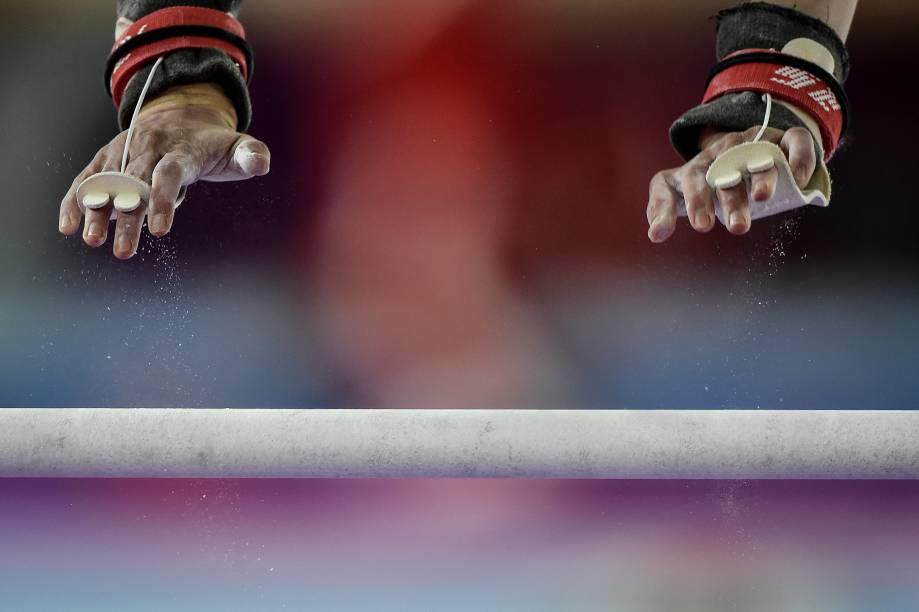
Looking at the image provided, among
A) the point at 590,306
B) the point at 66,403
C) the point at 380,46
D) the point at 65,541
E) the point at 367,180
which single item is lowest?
the point at 65,541

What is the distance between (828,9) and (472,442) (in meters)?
0.63

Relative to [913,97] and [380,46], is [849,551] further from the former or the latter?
[380,46]

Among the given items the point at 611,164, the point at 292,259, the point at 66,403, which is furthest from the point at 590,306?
the point at 66,403

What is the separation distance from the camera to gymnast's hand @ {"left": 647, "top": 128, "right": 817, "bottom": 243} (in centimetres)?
78

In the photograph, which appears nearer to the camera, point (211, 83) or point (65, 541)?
point (211, 83)

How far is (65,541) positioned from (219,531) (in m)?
0.25

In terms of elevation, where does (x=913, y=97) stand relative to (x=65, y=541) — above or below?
above

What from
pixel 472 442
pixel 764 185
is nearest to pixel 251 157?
pixel 472 442

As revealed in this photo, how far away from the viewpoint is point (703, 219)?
2.60ft

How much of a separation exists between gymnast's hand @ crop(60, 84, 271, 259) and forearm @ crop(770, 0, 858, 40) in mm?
601

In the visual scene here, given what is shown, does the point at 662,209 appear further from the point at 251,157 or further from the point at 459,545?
the point at 459,545

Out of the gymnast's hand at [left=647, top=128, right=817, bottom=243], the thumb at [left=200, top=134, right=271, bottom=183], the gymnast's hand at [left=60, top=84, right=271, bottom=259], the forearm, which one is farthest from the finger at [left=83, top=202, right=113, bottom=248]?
the forearm

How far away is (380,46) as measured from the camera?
157 centimetres

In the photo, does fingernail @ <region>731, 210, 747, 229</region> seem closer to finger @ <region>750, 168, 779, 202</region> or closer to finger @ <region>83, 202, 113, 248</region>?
finger @ <region>750, 168, 779, 202</region>
